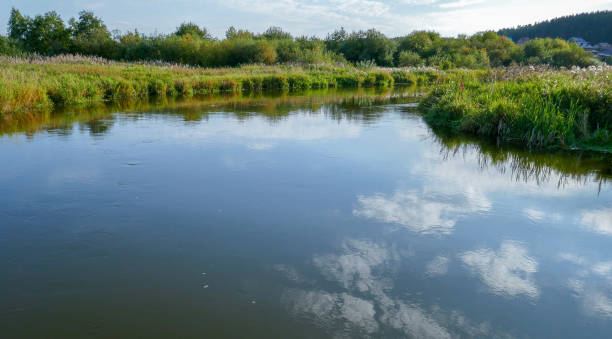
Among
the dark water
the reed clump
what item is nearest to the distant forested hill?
the reed clump

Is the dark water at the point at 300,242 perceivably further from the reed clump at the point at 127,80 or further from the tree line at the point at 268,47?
the tree line at the point at 268,47

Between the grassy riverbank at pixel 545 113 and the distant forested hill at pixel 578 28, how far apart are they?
87.4 meters

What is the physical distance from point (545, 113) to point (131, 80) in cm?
1577

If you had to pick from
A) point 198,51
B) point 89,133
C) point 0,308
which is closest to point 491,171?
point 0,308

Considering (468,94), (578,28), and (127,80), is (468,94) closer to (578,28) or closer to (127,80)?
(127,80)

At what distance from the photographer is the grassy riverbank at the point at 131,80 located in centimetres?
1288

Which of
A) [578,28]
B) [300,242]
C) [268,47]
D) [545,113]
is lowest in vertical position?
[300,242]

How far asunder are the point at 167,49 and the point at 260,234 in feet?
106

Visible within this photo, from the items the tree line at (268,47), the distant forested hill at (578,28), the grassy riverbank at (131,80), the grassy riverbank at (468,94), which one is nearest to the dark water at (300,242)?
the grassy riverbank at (468,94)

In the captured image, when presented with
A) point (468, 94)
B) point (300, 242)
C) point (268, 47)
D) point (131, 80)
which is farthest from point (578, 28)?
point (300, 242)

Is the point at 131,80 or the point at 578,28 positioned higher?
the point at 578,28

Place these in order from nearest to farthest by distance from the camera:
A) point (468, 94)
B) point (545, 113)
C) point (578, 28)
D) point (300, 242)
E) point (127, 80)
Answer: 1. point (300, 242)
2. point (545, 113)
3. point (468, 94)
4. point (127, 80)
5. point (578, 28)

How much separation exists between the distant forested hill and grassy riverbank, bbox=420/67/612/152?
8738 cm

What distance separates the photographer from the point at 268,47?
32938 millimetres
